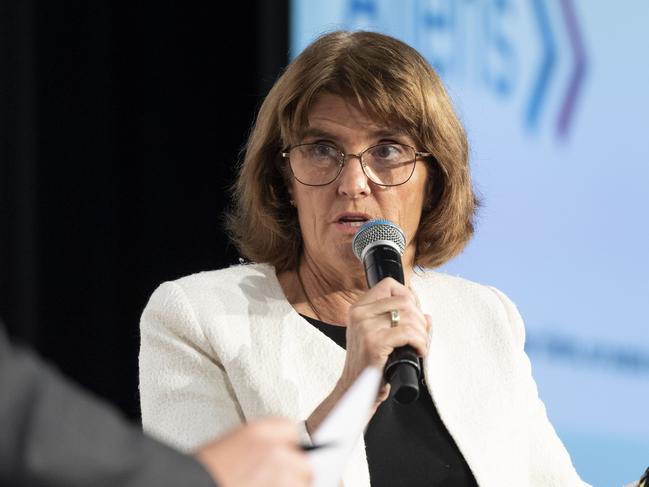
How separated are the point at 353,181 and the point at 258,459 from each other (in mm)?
1217

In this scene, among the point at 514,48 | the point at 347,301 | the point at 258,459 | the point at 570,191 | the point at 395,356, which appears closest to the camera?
the point at 258,459

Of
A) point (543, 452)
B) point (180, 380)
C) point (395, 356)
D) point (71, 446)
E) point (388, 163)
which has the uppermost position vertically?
point (71, 446)

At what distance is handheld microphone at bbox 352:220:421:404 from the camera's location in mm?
1651

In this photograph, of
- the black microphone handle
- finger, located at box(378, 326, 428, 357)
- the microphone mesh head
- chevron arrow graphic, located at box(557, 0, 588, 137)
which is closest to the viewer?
the black microphone handle

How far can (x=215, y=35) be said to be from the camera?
4094 mm

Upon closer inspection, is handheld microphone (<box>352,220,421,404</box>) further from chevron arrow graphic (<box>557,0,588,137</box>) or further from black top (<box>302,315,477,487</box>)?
chevron arrow graphic (<box>557,0,588,137</box>)

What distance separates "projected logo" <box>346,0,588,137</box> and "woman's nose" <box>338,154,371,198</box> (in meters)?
1.20

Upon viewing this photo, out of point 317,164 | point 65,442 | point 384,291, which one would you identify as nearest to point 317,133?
point 317,164

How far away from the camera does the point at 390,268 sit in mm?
1930

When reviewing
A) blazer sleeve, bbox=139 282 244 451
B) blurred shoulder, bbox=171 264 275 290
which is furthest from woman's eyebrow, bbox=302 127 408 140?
blazer sleeve, bbox=139 282 244 451

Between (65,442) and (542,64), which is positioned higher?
(65,442)

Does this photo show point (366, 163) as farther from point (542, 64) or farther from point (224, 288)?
point (542, 64)

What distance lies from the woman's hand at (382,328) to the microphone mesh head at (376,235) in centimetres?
22

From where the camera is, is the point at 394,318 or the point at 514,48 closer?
the point at 394,318
